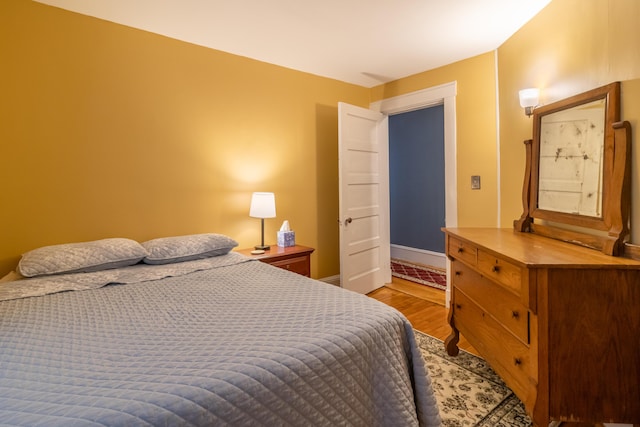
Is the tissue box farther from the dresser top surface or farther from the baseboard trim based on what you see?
the dresser top surface

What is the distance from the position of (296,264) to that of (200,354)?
1916mm

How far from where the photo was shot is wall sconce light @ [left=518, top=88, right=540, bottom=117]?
2.26 metres

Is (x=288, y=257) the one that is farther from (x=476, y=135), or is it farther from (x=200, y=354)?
(x=476, y=135)

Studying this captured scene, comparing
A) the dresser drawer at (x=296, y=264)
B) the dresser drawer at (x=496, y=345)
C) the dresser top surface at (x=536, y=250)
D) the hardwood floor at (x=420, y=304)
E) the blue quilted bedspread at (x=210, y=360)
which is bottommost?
the hardwood floor at (x=420, y=304)

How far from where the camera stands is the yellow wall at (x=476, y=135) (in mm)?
3002

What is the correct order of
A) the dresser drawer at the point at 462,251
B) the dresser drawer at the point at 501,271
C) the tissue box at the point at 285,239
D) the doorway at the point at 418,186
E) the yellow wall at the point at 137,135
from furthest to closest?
the doorway at the point at 418,186, the tissue box at the point at 285,239, the yellow wall at the point at 137,135, the dresser drawer at the point at 462,251, the dresser drawer at the point at 501,271

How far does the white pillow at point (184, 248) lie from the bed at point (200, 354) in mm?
351

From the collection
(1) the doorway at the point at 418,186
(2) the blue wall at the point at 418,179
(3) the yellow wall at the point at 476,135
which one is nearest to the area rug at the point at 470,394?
(3) the yellow wall at the point at 476,135

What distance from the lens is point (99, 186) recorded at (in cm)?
241

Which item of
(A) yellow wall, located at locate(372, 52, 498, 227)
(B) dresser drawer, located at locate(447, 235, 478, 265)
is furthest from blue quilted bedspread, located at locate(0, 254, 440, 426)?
(A) yellow wall, located at locate(372, 52, 498, 227)

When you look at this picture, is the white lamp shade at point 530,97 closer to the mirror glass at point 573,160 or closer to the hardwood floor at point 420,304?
the mirror glass at point 573,160

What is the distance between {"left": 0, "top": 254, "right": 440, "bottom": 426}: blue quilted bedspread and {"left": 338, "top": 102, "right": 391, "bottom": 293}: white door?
1.93m

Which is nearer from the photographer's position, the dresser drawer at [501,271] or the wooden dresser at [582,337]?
the wooden dresser at [582,337]

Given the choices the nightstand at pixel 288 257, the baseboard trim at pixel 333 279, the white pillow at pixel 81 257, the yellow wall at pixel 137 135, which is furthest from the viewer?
the baseboard trim at pixel 333 279
